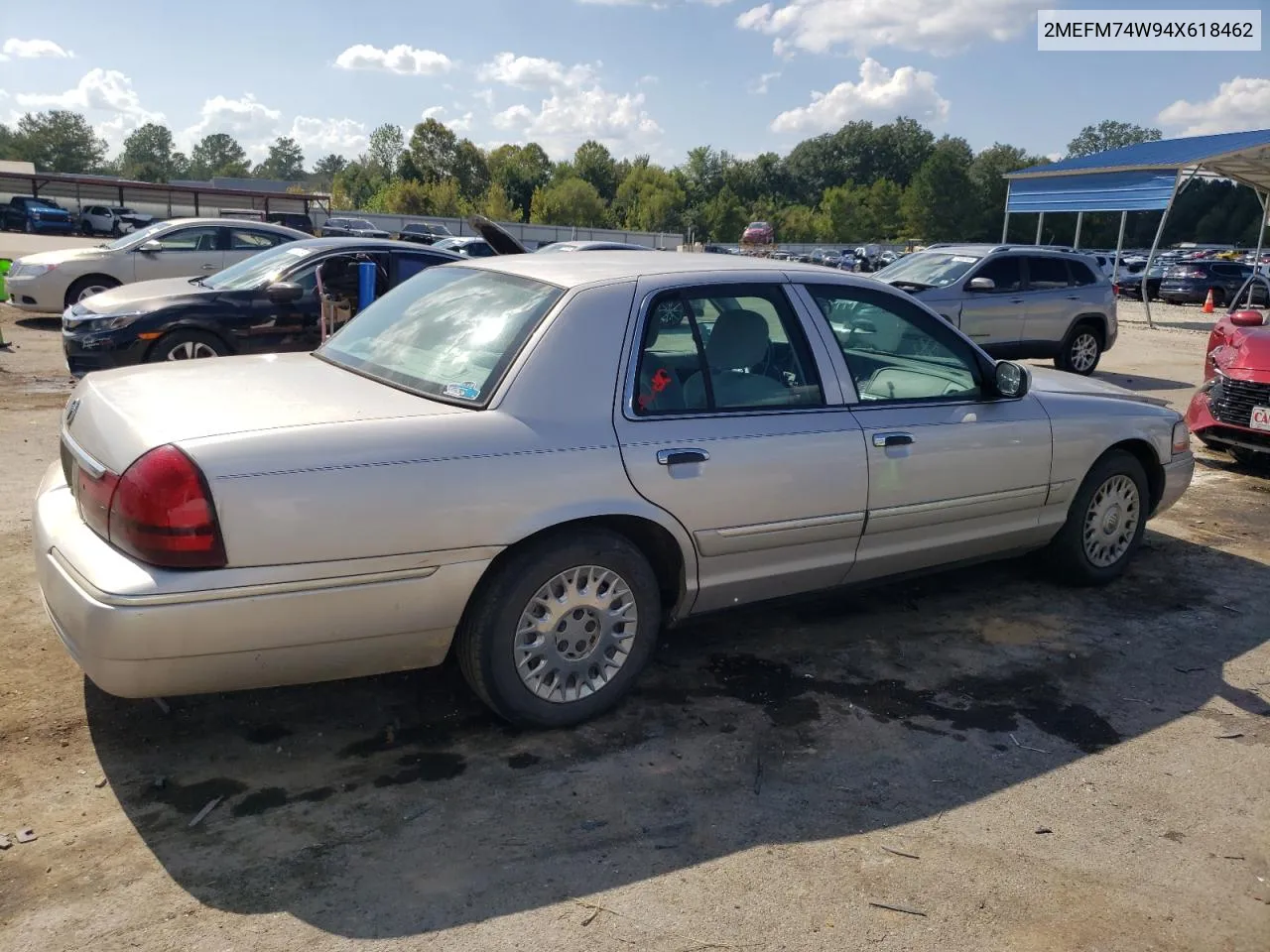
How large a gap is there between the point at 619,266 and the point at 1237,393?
19.7ft


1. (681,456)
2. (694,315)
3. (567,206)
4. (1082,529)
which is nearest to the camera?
(681,456)

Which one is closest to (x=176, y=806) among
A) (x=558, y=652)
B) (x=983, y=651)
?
(x=558, y=652)

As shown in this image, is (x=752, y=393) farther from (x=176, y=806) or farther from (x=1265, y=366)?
(x=1265, y=366)

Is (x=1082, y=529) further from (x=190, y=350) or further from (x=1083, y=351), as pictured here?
(x=1083, y=351)

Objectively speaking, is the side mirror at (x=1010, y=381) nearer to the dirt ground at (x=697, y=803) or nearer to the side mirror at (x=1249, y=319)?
the dirt ground at (x=697, y=803)

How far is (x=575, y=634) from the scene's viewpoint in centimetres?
363

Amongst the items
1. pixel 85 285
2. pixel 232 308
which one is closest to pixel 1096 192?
pixel 85 285

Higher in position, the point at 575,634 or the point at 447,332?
the point at 447,332

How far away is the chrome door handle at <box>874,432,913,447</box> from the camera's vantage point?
422 cm

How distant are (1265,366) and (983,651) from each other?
4.64 metres

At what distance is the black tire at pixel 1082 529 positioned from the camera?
17.1ft

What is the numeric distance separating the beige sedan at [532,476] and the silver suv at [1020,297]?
8.26 meters

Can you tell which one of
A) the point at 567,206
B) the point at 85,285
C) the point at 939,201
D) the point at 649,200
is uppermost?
the point at 939,201

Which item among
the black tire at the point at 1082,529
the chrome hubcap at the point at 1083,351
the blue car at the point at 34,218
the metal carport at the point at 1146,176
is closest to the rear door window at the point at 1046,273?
the chrome hubcap at the point at 1083,351
